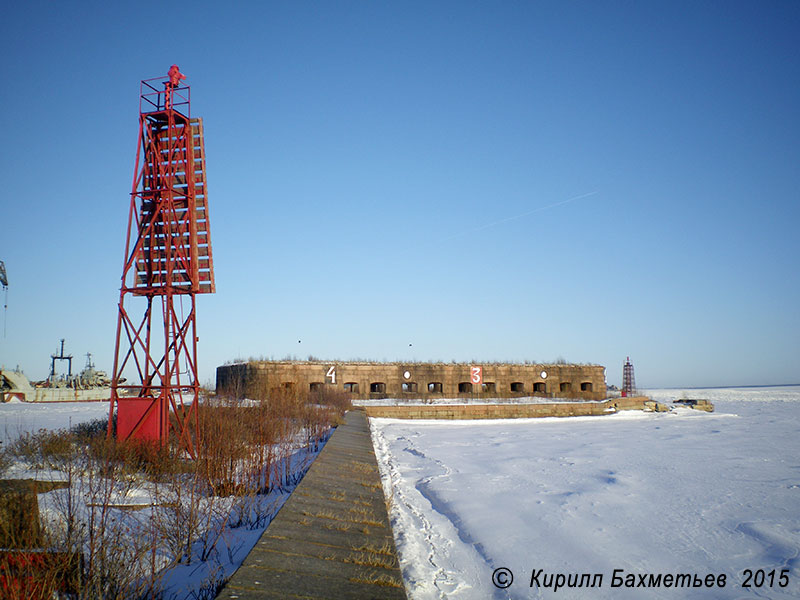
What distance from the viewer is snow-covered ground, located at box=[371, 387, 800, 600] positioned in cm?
526

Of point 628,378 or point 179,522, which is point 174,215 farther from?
point 628,378

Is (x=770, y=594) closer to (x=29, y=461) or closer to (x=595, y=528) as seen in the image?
(x=595, y=528)

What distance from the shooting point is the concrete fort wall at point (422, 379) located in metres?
25.8

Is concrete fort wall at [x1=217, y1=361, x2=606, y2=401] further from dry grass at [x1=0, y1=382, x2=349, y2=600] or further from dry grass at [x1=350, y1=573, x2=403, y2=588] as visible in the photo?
dry grass at [x1=350, y1=573, x2=403, y2=588]

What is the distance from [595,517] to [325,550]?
450cm

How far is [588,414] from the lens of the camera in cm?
2644

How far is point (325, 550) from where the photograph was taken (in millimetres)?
4418

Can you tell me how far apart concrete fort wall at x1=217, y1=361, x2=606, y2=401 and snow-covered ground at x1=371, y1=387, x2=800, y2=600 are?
12722 millimetres

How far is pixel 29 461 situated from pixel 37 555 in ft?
22.7

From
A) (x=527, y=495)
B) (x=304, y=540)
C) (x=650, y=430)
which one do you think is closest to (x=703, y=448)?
(x=650, y=430)

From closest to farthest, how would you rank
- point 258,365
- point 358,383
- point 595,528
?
point 595,528, point 258,365, point 358,383

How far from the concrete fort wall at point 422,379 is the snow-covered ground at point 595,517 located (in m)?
12.7

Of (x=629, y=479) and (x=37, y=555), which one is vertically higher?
(x=37, y=555)

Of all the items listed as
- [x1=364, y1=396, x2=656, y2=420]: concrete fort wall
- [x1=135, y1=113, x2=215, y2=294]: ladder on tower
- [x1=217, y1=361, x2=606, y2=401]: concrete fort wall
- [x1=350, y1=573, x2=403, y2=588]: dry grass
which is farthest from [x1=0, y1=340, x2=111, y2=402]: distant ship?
[x1=350, y1=573, x2=403, y2=588]: dry grass
